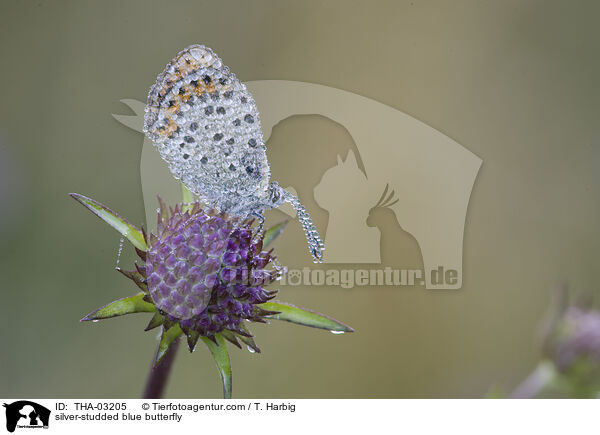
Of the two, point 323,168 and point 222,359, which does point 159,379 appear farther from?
point 323,168

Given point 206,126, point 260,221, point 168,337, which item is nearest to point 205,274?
point 168,337

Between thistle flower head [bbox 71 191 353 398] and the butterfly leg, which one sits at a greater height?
the butterfly leg

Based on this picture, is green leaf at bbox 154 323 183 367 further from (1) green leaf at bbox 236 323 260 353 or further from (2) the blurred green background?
(2) the blurred green background
